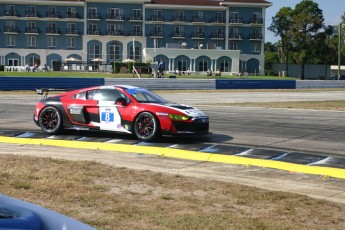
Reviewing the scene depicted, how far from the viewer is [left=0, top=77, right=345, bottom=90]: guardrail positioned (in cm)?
3203

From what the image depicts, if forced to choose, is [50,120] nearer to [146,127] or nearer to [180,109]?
[146,127]

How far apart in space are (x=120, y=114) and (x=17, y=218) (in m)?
9.65

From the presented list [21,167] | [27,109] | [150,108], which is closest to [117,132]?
[150,108]

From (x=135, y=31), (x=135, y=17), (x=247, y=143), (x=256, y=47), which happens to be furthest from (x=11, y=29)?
(x=247, y=143)

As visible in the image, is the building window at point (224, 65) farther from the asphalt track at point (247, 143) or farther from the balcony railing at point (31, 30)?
the asphalt track at point (247, 143)

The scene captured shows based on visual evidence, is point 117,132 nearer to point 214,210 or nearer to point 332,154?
point 332,154

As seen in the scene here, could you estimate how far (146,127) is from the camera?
11352mm

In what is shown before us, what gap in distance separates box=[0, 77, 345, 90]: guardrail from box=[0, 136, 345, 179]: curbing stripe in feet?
66.8

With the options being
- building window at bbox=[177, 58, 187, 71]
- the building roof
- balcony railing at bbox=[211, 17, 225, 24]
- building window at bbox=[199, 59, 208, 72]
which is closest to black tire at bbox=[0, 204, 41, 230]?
building window at bbox=[177, 58, 187, 71]

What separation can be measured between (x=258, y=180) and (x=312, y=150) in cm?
336

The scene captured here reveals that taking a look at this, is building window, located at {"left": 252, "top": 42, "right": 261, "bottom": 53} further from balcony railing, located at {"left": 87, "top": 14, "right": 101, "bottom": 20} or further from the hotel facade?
balcony railing, located at {"left": 87, "top": 14, "right": 101, "bottom": 20}

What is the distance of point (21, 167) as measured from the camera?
8109 mm

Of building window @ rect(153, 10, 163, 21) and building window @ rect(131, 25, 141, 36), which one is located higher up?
building window @ rect(153, 10, 163, 21)

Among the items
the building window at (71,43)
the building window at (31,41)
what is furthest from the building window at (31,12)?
the building window at (71,43)
